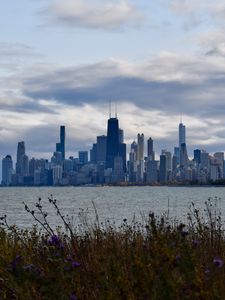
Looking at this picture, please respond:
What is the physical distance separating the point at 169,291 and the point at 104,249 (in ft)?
14.9

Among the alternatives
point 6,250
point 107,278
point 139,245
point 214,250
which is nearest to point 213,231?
point 214,250

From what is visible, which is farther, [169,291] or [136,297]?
[136,297]

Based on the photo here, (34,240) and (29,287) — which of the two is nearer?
(29,287)

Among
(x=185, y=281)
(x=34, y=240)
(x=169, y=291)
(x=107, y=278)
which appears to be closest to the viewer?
(x=169, y=291)

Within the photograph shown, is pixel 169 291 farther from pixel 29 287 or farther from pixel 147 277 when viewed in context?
pixel 29 287

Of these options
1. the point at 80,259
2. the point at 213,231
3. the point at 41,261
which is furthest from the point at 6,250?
the point at 213,231

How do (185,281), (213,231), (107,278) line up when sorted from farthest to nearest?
1. (213,231)
2. (107,278)
3. (185,281)

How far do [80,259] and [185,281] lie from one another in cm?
357

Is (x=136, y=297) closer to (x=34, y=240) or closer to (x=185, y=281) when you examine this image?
(x=185, y=281)

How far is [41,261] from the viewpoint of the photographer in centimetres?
856

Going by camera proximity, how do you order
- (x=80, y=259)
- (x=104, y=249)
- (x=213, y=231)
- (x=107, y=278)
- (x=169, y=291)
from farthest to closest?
(x=213, y=231), (x=104, y=249), (x=80, y=259), (x=107, y=278), (x=169, y=291)

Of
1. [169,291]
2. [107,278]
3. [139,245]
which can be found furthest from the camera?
[139,245]

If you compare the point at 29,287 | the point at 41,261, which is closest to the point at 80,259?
the point at 41,261

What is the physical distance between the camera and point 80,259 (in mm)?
8898
